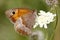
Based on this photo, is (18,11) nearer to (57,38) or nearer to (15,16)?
(15,16)

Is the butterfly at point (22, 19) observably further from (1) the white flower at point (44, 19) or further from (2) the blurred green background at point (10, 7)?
(2) the blurred green background at point (10, 7)

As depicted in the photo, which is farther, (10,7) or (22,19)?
(10,7)

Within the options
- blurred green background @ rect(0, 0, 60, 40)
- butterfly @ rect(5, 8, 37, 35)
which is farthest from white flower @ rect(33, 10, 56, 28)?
blurred green background @ rect(0, 0, 60, 40)

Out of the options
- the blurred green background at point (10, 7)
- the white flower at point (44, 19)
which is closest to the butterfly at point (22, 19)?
the white flower at point (44, 19)

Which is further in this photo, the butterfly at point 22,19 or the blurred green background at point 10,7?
the blurred green background at point 10,7

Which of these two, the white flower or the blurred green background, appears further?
the blurred green background

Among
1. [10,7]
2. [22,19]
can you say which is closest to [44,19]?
[22,19]

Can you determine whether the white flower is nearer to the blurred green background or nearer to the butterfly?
the butterfly

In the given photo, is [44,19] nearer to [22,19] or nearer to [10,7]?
[22,19]
